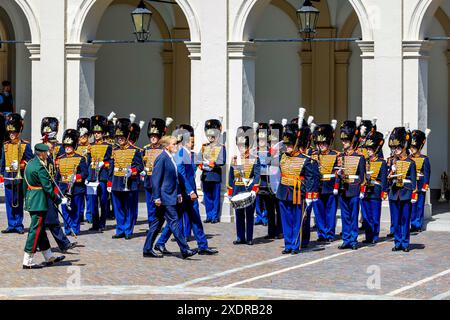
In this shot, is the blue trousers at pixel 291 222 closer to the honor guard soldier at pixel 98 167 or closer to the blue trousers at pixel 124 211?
the blue trousers at pixel 124 211

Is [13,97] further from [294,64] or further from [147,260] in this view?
[147,260]

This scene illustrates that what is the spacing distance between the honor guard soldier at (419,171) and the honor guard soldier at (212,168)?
3.31m

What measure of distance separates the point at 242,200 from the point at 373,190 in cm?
222

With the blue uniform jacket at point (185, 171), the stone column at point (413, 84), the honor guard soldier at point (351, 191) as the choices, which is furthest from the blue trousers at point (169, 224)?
the stone column at point (413, 84)

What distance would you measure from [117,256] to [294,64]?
38.2 feet

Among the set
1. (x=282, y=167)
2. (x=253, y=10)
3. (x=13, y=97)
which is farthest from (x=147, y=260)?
(x=13, y=97)

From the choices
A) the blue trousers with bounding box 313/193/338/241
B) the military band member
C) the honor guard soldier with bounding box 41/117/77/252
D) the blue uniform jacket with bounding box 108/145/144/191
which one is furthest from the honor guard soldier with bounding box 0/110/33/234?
the blue trousers with bounding box 313/193/338/241

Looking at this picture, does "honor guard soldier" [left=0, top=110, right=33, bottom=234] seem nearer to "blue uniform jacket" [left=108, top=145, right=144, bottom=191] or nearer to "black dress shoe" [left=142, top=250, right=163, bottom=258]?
"blue uniform jacket" [left=108, top=145, right=144, bottom=191]

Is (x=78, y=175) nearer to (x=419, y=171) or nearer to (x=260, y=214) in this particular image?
(x=260, y=214)

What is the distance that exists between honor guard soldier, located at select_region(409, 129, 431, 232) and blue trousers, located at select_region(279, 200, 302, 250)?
2794 millimetres

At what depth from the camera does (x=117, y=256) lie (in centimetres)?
1727

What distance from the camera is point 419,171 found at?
20094mm

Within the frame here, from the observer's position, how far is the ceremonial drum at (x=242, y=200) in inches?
705

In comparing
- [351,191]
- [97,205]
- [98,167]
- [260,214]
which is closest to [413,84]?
[260,214]
